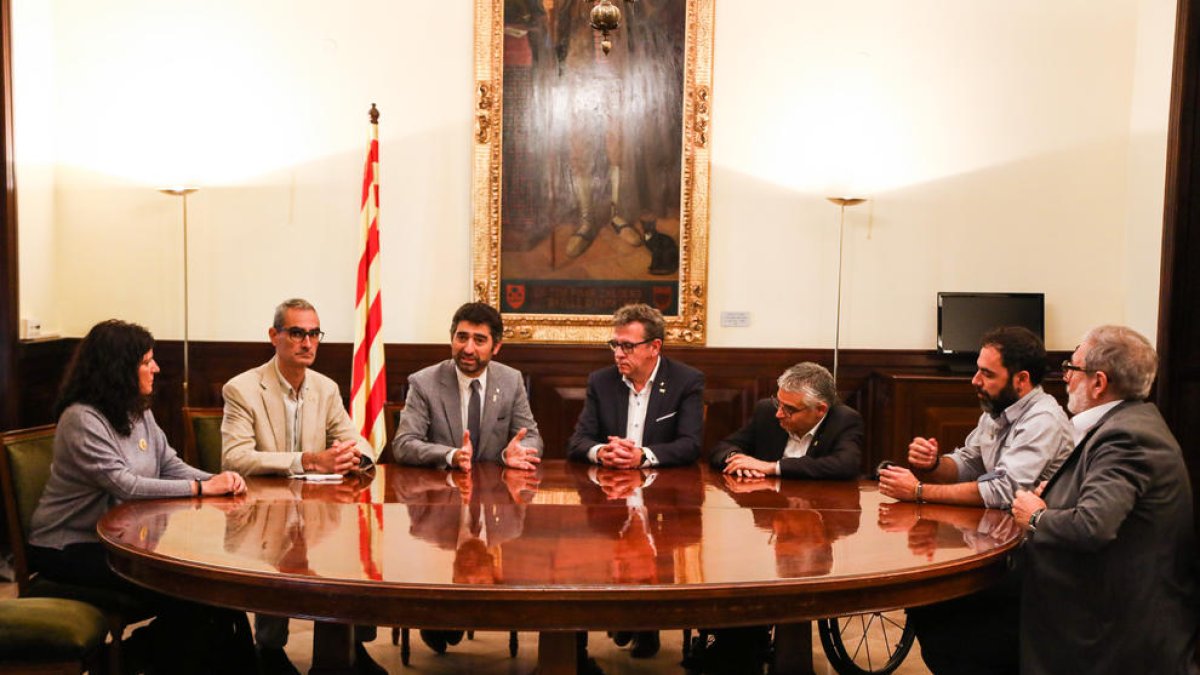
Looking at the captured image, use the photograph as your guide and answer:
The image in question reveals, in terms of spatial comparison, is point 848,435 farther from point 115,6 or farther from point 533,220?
point 115,6

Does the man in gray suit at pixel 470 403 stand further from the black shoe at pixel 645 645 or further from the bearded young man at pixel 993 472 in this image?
the bearded young man at pixel 993 472

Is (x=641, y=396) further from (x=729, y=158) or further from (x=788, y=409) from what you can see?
(x=729, y=158)

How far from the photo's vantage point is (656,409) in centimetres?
436

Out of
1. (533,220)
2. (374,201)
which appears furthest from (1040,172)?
(374,201)

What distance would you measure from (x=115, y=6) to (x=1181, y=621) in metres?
5.99

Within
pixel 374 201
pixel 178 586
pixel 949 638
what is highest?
pixel 374 201

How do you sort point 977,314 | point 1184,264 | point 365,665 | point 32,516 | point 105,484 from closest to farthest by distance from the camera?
1. point 105,484
2. point 32,516
3. point 365,665
4. point 1184,264
5. point 977,314

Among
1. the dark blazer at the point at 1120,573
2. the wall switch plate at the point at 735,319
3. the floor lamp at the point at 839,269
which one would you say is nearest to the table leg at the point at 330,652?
the dark blazer at the point at 1120,573

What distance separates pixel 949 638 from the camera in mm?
3109

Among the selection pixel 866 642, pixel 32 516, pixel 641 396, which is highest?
pixel 641 396

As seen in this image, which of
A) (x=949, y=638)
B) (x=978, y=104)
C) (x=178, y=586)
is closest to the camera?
(x=178, y=586)

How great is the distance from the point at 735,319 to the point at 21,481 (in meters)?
3.92

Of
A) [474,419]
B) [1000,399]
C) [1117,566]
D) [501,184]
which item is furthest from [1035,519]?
[501,184]

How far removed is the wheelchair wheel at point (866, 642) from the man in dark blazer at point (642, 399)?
74 centimetres
